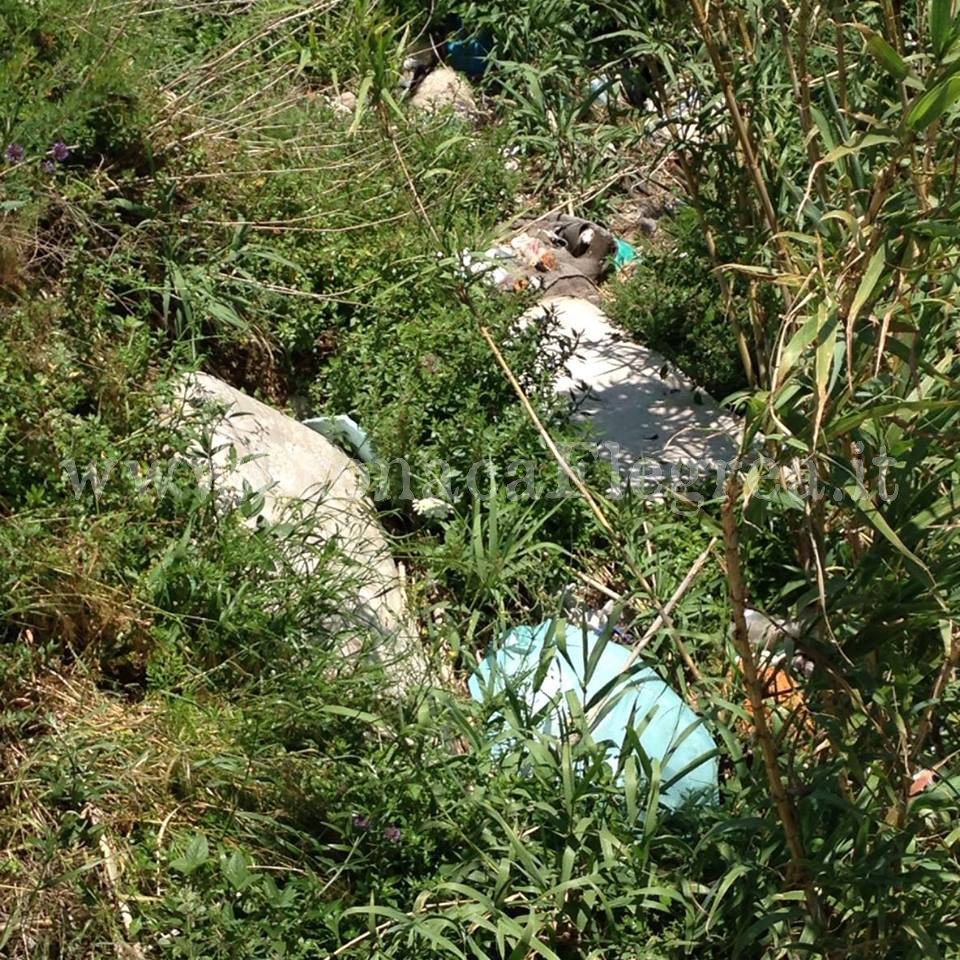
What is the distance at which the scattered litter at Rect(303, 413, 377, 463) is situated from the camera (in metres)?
4.03

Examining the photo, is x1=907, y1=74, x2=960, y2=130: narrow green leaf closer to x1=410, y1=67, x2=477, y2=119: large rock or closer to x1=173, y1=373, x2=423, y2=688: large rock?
x1=173, y1=373, x2=423, y2=688: large rock

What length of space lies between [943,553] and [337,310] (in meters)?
2.50

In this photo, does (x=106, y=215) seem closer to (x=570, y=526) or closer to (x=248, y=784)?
(x=570, y=526)

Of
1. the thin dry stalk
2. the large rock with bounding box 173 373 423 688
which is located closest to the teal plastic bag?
the large rock with bounding box 173 373 423 688

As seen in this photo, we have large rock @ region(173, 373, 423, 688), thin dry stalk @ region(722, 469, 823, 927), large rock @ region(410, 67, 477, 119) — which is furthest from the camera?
large rock @ region(410, 67, 477, 119)

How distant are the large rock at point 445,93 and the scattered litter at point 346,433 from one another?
1963mm

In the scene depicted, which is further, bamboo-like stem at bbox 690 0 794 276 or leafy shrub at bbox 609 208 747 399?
leafy shrub at bbox 609 208 747 399

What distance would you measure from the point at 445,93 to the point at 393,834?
12.7ft

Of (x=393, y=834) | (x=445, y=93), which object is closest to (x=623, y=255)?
(x=445, y=93)

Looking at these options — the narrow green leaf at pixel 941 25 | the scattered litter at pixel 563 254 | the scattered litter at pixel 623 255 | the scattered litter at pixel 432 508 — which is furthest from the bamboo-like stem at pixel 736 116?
the scattered litter at pixel 623 255

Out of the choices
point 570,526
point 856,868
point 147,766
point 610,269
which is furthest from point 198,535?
point 610,269

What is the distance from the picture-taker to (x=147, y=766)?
9.66 ft

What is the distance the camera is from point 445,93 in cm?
594

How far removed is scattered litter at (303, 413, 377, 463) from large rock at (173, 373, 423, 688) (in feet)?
0.20
